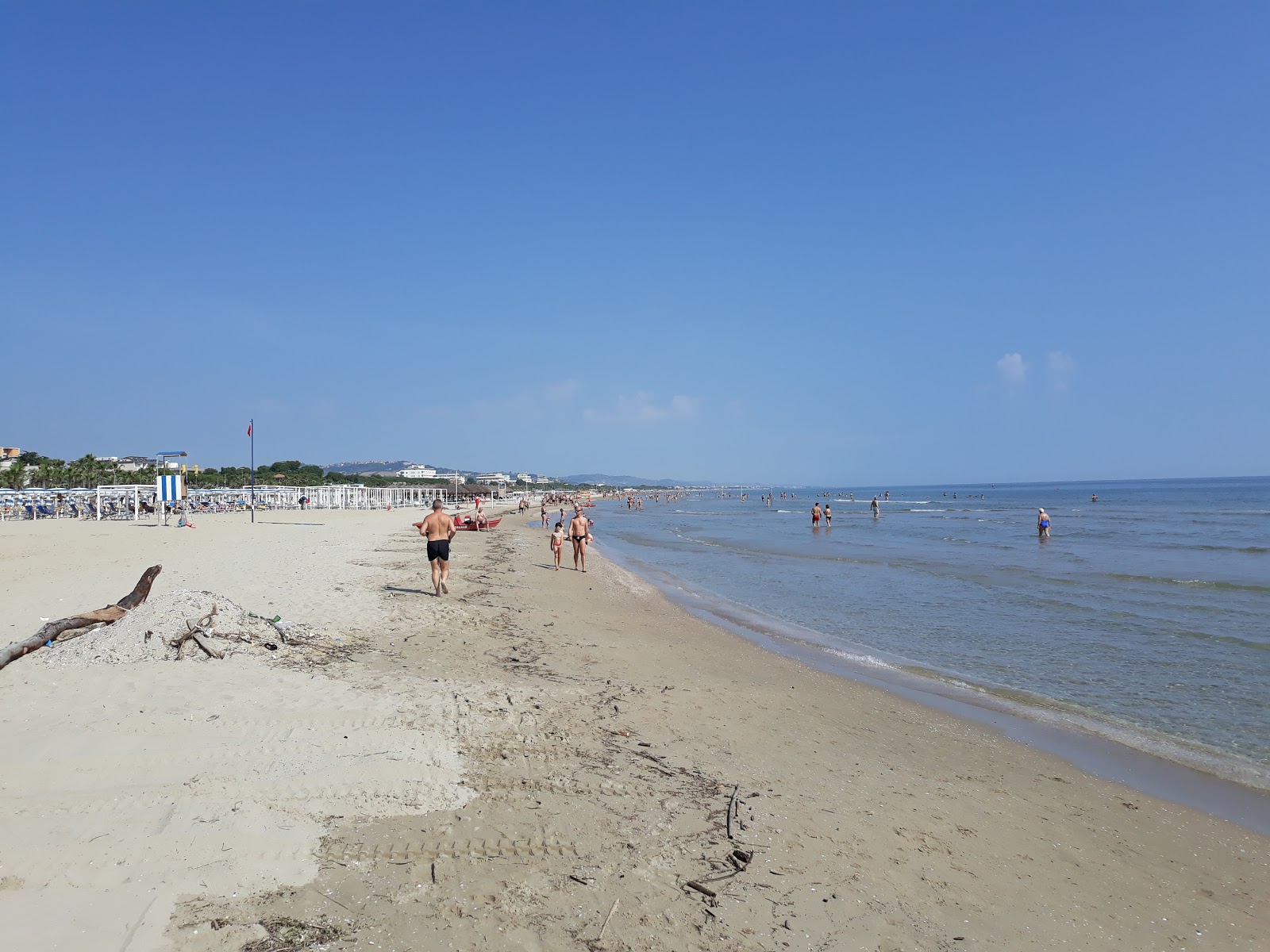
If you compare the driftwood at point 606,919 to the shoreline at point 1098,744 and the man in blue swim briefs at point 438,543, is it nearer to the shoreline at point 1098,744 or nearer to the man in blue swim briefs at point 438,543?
the shoreline at point 1098,744

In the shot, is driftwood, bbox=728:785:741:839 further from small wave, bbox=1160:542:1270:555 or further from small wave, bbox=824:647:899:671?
small wave, bbox=1160:542:1270:555

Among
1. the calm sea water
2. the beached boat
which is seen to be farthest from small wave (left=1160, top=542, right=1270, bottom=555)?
the beached boat

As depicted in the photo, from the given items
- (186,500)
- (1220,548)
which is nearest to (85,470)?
(186,500)

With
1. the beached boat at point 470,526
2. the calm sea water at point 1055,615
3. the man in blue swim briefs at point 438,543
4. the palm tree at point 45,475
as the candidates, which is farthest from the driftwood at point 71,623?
the palm tree at point 45,475

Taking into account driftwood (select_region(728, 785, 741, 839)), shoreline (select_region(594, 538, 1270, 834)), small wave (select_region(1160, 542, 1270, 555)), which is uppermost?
driftwood (select_region(728, 785, 741, 839))

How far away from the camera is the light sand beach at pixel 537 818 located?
3.08 meters

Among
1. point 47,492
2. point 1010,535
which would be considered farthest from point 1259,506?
point 47,492

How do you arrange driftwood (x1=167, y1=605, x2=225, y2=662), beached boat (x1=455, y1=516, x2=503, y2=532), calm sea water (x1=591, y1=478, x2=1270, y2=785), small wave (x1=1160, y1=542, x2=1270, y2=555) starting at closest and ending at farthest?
driftwood (x1=167, y1=605, x2=225, y2=662) < calm sea water (x1=591, y1=478, x2=1270, y2=785) < small wave (x1=1160, y1=542, x2=1270, y2=555) < beached boat (x1=455, y1=516, x2=503, y2=532)

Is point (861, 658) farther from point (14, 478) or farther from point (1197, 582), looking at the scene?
point (14, 478)

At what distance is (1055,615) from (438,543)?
1089cm

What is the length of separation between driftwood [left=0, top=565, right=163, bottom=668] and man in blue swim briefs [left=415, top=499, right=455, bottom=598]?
4.03m

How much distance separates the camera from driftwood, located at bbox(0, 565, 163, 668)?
21.0 feet

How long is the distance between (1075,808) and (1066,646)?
626 cm

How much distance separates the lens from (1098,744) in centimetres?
641
